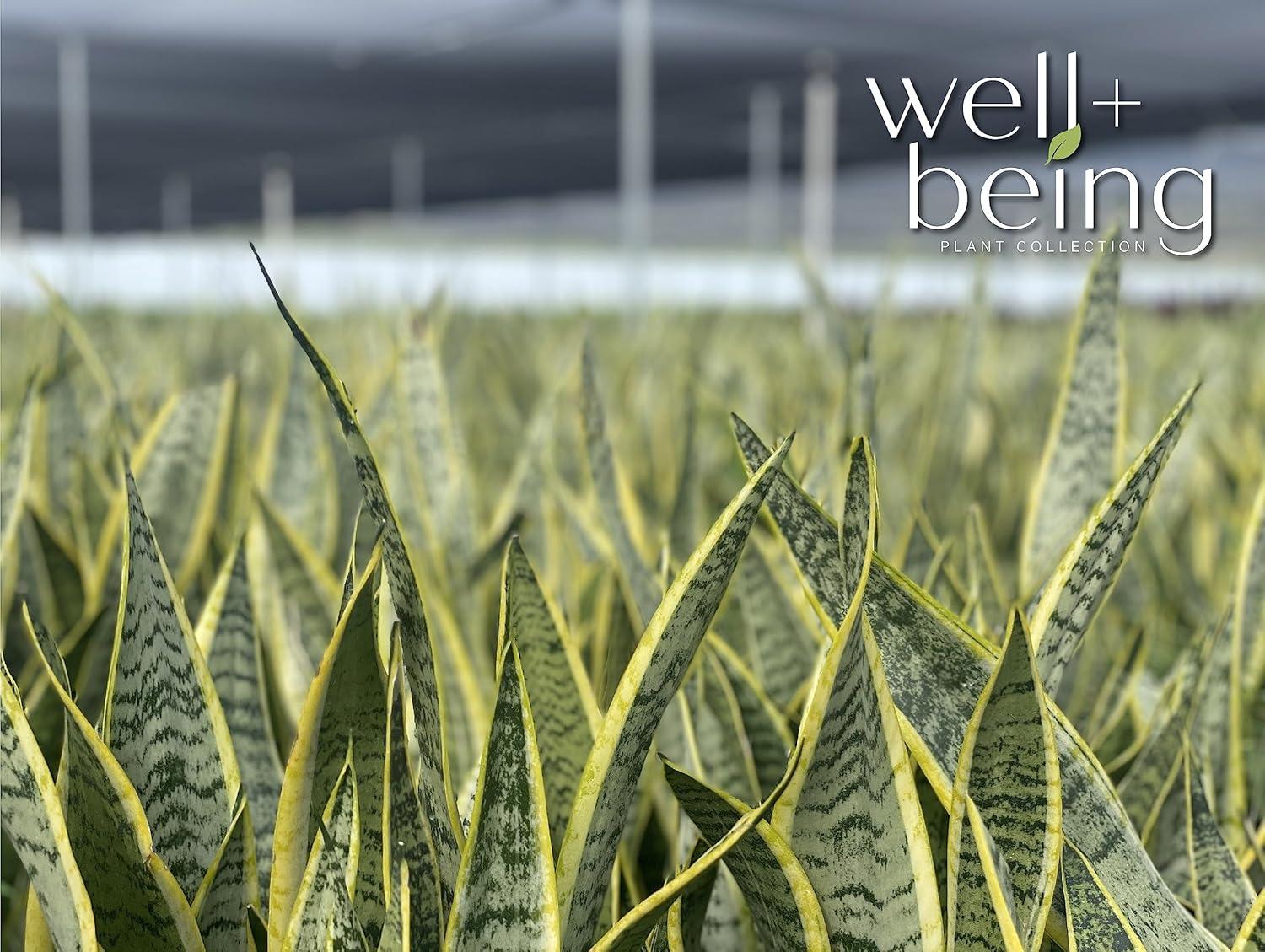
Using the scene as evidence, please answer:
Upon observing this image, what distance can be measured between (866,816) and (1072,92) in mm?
406

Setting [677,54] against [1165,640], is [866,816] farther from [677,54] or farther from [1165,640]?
[677,54]

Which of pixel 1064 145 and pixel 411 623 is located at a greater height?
pixel 1064 145

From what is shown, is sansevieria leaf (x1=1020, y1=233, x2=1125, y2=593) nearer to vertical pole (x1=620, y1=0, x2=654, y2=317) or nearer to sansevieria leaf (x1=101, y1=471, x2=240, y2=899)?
sansevieria leaf (x1=101, y1=471, x2=240, y2=899)

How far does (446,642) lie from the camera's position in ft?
1.46

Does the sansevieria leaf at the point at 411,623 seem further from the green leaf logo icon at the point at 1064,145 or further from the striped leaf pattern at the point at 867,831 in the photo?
the green leaf logo icon at the point at 1064,145

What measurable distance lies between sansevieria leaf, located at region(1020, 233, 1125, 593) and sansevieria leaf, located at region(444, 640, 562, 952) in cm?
31

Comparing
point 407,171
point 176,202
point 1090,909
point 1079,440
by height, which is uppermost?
point 176,202

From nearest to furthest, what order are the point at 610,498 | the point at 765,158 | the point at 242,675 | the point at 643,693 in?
the point at 643,693, the point at 242,675, the point at 610,498, the point at 765,158

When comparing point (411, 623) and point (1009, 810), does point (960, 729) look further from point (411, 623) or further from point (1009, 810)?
point (411, 623)

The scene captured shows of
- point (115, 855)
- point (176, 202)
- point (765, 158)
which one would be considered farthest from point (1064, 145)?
point (176, 202)

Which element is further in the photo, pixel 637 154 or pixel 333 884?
pixel 637 154

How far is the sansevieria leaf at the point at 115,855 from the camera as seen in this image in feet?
0.89

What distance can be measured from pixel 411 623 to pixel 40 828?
91mm

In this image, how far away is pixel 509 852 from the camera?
25 centimetres
